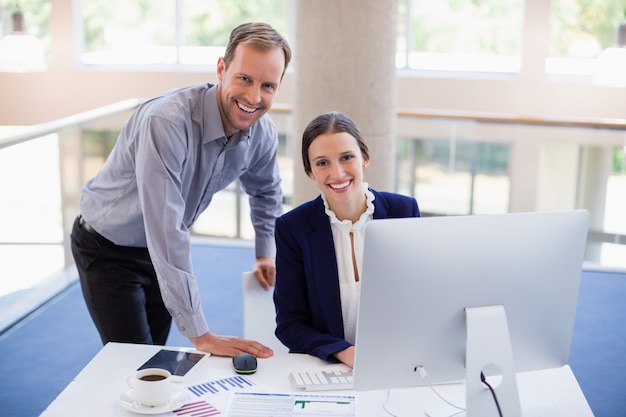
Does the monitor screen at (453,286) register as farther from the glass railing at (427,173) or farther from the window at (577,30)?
the window at (577,30)

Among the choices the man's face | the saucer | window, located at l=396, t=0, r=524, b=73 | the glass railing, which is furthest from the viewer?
window, located at l=396, t=0, r=524, b=73

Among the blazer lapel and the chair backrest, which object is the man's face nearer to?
the blazer lapel

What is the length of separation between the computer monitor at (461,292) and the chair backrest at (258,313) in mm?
912

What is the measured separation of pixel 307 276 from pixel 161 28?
27.1 ft

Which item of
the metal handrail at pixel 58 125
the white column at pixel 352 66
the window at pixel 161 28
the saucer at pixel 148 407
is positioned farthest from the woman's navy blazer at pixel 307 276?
the window at pixel 161 28

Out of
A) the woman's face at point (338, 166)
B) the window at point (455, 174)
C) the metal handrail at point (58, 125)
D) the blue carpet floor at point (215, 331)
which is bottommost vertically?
the blue carpet floor at point (215, 331)

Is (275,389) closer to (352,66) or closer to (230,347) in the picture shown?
(230,347)

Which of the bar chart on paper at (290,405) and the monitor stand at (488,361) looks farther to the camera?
the bar chart on paper at (290,405)

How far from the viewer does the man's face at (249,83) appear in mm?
2285

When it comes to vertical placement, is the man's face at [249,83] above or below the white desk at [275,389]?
above

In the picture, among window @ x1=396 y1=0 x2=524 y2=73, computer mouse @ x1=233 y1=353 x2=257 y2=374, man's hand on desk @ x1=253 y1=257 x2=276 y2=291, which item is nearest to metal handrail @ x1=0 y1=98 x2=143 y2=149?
man's hand on desk @ x1=253 y1=257 x2=276 y2=291

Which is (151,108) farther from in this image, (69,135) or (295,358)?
(69,135)

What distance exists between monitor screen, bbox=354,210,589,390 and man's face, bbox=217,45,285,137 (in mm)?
797

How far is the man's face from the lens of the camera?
2.29 metres
